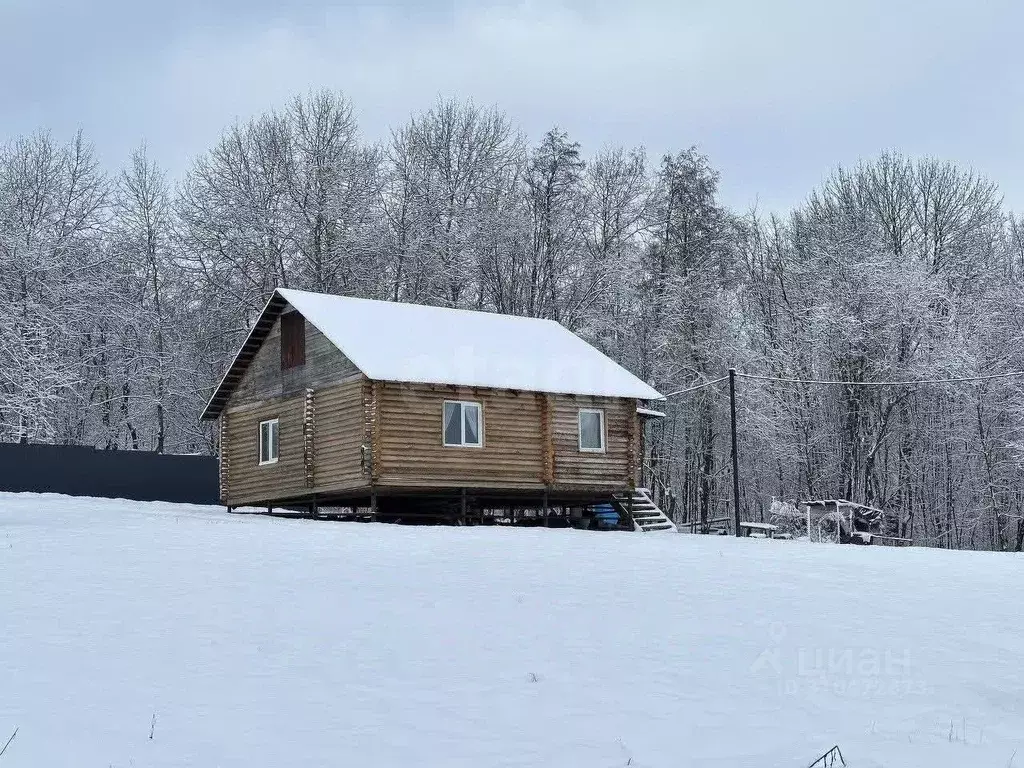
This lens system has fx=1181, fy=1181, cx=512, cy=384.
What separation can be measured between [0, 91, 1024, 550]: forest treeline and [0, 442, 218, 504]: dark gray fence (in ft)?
14.1

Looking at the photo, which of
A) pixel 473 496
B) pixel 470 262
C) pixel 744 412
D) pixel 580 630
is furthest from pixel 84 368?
pixel 580 630

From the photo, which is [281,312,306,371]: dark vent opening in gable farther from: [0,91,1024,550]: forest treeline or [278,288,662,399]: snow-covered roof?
[0,91,1024,550]: forest treeline

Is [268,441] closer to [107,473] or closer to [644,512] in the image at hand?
[107,473]

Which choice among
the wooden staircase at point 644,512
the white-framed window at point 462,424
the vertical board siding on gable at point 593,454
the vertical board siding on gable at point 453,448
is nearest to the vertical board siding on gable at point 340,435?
the vertical board siding on gable at point 453,448

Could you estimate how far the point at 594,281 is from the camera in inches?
1908

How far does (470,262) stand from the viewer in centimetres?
4775

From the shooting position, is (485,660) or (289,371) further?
(289,371)

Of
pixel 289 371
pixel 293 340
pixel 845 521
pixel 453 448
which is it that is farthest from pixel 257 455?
pixel 845 521

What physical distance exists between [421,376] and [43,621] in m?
17.3

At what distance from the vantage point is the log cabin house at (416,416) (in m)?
30.2

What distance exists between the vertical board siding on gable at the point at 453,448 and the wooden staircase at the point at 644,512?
4.19 metres

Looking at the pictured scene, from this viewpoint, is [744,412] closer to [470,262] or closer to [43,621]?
[470,262]

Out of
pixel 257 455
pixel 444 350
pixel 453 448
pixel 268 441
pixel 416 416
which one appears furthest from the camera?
pixel 257 455

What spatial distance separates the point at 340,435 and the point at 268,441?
4.31m
